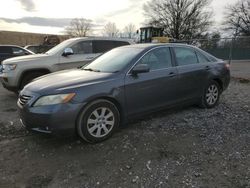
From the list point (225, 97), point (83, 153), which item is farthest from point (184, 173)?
point (225, 97)

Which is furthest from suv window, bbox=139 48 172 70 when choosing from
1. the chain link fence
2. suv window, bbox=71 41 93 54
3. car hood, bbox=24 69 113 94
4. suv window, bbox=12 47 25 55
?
the chain link fence

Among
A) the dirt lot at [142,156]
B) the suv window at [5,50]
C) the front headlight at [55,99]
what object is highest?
the suv window at [5,50]

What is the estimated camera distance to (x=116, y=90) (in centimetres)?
470

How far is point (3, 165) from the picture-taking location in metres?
4.04

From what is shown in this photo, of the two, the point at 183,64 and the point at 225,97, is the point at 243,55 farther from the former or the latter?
the point at 183,64

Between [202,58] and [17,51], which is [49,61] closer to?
[202,58]

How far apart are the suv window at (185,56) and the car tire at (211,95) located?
27.6 inches

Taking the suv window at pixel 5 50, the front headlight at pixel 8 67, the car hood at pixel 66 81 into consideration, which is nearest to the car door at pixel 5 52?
the suv window at pixel 5 50

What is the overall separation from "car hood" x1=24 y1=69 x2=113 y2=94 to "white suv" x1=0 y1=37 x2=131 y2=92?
3.20 meters

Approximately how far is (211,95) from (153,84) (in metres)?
1.95

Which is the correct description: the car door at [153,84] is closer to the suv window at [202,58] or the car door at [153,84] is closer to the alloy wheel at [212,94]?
the suv window at [202,58]

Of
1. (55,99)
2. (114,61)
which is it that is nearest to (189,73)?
(114,61)

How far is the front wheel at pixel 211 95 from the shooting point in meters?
6.38

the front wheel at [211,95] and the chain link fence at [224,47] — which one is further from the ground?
the chain link fence at [224,47]
